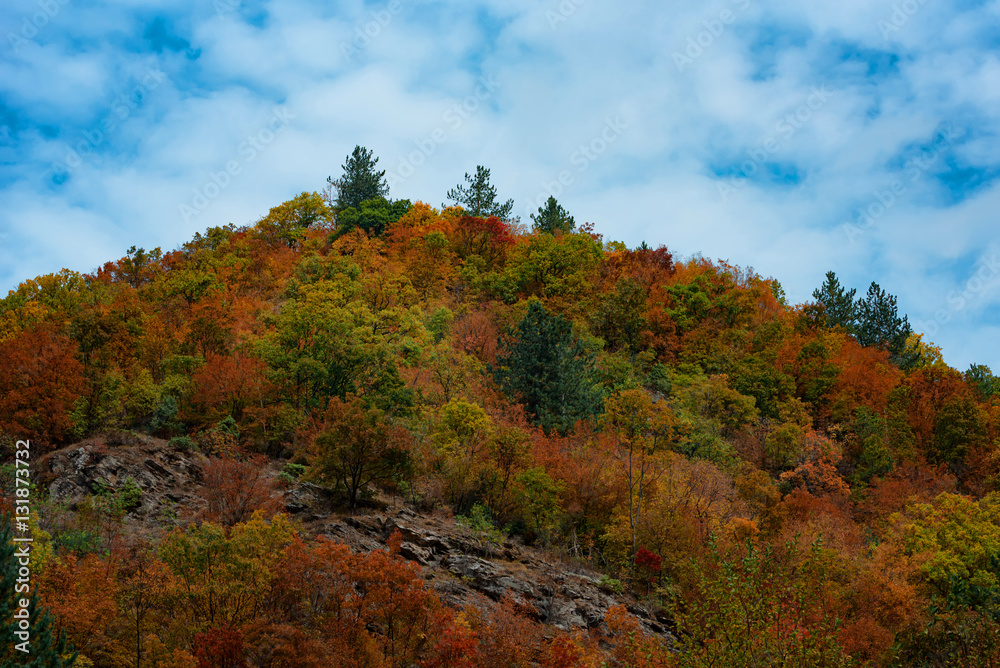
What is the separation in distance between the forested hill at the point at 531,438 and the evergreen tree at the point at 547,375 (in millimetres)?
146

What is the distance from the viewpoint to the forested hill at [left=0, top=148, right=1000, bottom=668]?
674 inches

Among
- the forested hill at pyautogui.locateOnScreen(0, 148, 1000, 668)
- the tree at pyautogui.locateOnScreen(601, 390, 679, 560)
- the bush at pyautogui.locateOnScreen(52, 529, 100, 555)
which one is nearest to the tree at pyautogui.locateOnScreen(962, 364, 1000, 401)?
the forested hill at pyautogui.locateOnScreen(0, 148, 1000, 668)

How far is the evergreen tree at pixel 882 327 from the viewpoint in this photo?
6159cm

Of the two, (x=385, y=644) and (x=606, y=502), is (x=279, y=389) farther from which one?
(x=385, y=644)

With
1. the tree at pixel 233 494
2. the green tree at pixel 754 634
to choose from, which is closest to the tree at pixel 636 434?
the green tree at pixel 754 634

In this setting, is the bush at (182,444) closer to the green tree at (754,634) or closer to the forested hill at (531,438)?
the forested hill at (531,438)

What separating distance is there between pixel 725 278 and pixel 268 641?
5215 centimetres

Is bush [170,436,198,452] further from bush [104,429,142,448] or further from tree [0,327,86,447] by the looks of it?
tree [0,327,86,447]

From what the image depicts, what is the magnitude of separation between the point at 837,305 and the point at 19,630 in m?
62.9

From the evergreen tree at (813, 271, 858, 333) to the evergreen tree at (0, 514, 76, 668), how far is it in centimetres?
6004

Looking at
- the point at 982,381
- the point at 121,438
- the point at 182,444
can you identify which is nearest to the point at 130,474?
the point at 121,438

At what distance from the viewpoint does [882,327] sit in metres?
62.9

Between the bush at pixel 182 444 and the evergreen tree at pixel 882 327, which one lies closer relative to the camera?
the bush at pixel 182 444

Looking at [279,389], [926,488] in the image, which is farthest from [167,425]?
[926,488]
